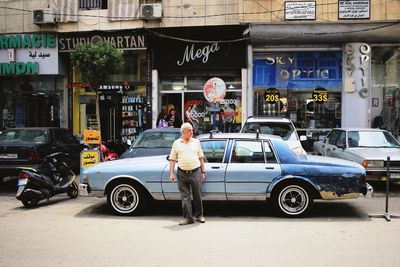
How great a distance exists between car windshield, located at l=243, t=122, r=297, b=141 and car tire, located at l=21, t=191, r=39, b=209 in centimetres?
564

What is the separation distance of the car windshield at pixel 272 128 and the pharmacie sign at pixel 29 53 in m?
9.65

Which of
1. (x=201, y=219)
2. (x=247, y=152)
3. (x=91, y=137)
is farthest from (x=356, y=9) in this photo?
(x=201, y=219)

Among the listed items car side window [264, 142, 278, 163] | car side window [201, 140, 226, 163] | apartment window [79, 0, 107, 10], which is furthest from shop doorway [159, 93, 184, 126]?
car side window [264, 142, 278, 163]

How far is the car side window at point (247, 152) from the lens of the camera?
8.62 meters

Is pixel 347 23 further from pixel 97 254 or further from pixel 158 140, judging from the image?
pixel 97 254

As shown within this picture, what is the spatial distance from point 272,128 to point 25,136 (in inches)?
253

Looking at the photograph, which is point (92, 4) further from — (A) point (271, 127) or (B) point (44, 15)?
(A) point (271, 127)

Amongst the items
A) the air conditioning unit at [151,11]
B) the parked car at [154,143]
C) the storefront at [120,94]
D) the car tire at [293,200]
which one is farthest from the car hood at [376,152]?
the storefront at [120,94]

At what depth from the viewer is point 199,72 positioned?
19.1 metres

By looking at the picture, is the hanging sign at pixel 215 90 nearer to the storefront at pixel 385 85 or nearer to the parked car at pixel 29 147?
the parked car at pixel 29 147

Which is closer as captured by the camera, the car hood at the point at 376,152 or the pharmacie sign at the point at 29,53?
the car hood at the point at 376,152

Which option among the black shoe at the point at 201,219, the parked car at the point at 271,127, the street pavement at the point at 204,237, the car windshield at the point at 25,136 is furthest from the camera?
the parked car at the point at 271,127

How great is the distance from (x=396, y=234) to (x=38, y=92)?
16820 millimetres

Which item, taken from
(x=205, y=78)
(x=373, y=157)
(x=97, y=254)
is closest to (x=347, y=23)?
(x=205, y=78)
